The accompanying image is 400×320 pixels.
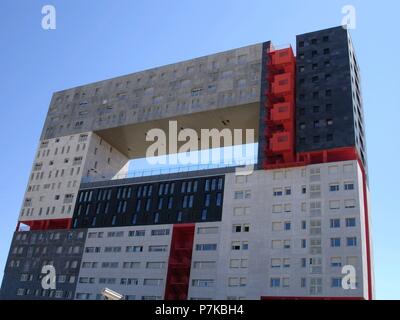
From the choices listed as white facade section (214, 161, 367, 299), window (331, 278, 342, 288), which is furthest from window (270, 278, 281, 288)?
window (331, 278, 342, 288)

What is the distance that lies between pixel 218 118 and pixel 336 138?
26.2 metres

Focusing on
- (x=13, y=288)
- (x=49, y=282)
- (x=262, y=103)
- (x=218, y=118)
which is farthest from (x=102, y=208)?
(x=262, y=103)

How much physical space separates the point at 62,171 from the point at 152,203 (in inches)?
1053

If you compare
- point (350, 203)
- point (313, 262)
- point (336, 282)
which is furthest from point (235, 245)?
point (350, 203)

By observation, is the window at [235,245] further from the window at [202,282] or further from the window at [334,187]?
the window at [334,187]

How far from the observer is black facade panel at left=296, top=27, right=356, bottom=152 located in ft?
247

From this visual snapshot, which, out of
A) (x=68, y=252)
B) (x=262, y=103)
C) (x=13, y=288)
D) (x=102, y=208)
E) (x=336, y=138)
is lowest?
(x=13, y=288)

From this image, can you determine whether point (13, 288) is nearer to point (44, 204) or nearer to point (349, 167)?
point (44, 204)

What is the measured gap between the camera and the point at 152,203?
87250 millimetres

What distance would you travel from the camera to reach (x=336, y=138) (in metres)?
74.6

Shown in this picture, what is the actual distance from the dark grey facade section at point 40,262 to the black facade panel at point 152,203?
182 inches

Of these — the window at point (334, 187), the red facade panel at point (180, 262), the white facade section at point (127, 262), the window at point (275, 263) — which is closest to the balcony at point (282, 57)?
the window at point (334, 187)

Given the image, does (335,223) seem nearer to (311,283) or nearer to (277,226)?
(277,226)

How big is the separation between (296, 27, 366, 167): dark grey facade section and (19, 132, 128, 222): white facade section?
47.7m
